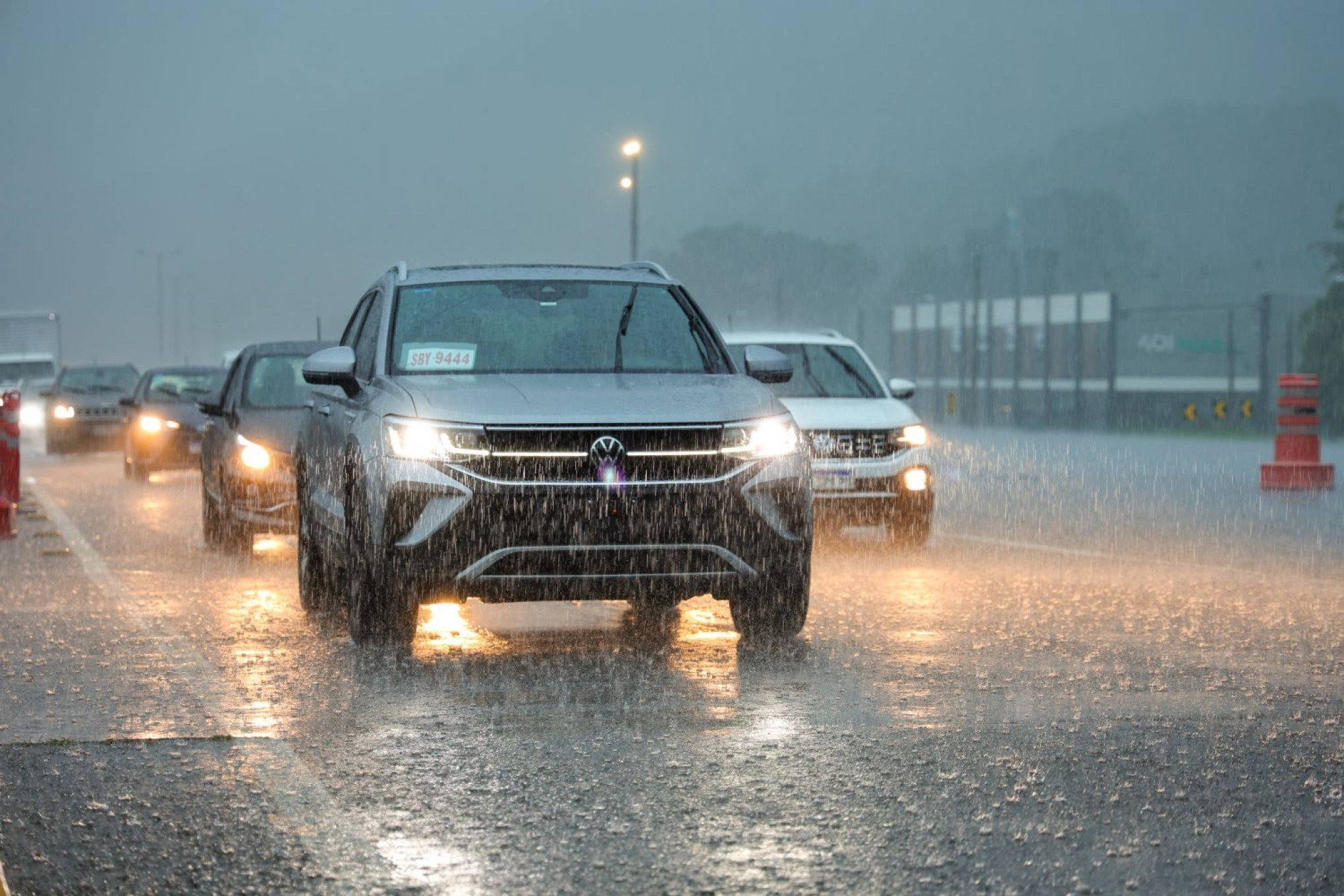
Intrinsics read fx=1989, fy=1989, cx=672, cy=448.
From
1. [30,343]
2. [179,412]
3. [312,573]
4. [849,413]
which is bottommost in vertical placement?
[312,573]

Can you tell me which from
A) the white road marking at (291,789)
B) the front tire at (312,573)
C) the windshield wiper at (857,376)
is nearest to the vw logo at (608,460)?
the white road marking at (291,789)

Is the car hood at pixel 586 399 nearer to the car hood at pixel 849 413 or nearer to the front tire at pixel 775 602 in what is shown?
the front tire at pixel 775 602

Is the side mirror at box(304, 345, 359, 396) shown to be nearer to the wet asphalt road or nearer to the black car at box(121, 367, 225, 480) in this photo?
the wet asphalt road

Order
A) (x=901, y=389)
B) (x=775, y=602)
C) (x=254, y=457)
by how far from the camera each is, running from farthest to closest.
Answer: (x=901, y=389)
(x=254, y=457)
(x=775, y=602)

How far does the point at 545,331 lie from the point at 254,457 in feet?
16.8

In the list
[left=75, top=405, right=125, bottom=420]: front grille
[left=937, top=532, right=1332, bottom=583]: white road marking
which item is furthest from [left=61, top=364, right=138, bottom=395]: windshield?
[left=937, top=532, right=1332, bottom=583]: white road marking

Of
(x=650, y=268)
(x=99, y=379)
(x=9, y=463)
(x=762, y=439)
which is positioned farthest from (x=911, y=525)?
(x=99, y=379)

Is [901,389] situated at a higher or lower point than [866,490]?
higher

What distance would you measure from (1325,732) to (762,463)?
2.62 m

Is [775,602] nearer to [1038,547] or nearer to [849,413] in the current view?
[849,413]

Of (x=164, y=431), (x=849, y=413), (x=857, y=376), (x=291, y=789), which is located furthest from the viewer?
(x=164, y=431)

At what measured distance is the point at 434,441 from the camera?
8.27 metres

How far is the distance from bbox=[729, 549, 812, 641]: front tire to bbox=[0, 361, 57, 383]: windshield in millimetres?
55423

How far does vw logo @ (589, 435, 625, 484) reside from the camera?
8156 mm
